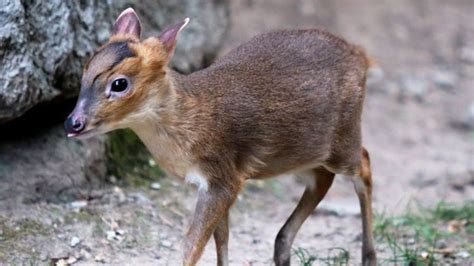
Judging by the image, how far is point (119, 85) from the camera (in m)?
4.97

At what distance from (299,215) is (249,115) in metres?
0.96

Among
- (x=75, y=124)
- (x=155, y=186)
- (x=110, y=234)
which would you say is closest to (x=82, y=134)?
(x=75, y=124)

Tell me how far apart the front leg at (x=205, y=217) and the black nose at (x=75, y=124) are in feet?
2.90

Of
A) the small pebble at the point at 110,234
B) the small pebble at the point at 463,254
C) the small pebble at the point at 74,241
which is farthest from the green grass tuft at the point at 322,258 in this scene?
the small pebble at the point at 74,241

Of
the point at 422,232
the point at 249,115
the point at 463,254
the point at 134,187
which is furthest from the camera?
the point at 134,187

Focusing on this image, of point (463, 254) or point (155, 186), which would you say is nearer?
point (463, 254)

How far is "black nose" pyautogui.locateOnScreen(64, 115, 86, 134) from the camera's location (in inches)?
190

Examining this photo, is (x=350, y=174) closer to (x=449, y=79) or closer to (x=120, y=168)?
(x=120, y=168)

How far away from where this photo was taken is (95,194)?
7.10 m

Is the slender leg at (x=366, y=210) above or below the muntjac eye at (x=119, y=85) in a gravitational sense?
below

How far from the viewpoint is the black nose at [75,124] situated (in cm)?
483

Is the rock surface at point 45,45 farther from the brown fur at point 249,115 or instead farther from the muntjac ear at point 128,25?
the brown fur at point 249,115

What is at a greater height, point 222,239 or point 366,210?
point 366,210

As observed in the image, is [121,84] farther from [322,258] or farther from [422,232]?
[422,232]
